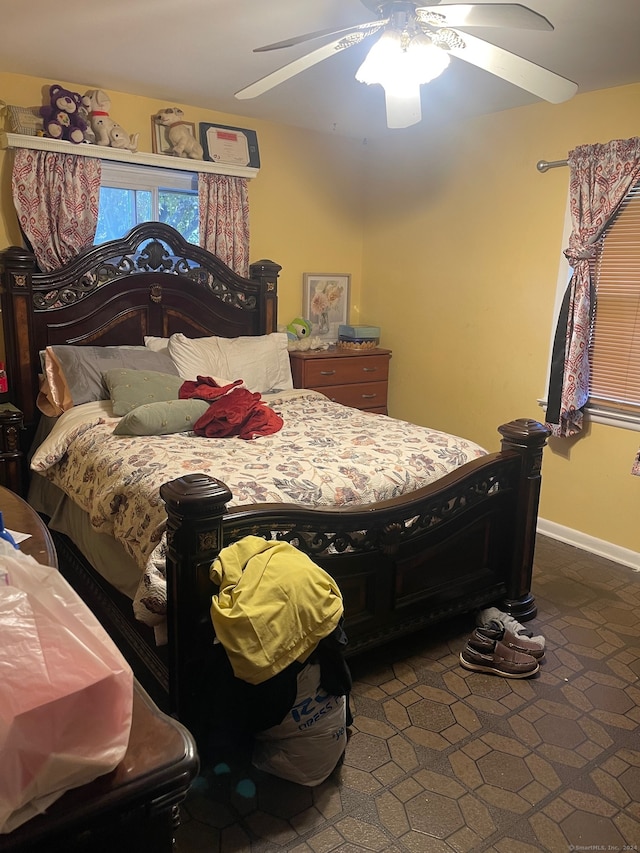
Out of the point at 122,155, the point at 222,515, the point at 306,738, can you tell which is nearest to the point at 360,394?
the point at 122,155

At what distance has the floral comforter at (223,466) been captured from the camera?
2.11 m

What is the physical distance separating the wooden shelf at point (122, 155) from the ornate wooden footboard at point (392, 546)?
238cm

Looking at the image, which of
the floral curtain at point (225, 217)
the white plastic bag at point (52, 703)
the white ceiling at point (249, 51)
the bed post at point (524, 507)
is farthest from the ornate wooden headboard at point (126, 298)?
the white plastic bag at point (52, 703)

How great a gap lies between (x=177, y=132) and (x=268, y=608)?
3.06 m

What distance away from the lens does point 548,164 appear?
11.4 feet

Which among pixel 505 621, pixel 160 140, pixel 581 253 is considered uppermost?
pixel 160 140

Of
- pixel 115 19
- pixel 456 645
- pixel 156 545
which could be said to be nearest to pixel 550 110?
pixel 115 19

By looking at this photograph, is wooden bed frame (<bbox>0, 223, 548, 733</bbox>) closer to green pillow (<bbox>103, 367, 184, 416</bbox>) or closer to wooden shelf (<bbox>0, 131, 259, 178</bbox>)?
wooden shelf (<bbox>0, 131, 259, 178</bbox>)

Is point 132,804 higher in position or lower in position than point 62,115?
lower

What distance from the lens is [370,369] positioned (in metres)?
4.45

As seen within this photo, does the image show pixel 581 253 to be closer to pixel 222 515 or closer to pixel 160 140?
pixel 160 140

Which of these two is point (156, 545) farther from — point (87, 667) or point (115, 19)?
point (115, 19)

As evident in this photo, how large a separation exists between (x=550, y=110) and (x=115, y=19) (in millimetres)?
2248

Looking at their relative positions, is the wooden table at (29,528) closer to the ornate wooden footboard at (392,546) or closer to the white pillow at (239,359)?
the ornate wooden footboard at (392,546)
